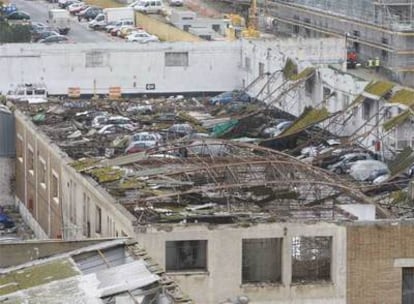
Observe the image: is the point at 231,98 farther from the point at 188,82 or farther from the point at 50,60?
the point at 50,60

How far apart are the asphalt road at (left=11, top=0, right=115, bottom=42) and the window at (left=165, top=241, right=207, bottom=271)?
27.5 metres

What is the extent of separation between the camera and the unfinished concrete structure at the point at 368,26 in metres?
39.8

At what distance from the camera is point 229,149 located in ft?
80.6

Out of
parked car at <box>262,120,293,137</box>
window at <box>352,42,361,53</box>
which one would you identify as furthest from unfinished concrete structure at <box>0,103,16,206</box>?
window at <box>352,42,361,53</box>

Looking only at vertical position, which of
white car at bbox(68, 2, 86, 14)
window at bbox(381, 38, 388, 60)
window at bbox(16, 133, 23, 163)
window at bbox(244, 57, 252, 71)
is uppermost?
window at bbox(16, 133, 23, 163)

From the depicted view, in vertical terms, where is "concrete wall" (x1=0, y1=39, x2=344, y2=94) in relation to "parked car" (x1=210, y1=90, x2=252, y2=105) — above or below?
above

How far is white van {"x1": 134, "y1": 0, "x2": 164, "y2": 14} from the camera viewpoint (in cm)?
5484

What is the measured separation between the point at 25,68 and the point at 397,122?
464 inches

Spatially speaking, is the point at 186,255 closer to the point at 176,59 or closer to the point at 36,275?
the point at 36,275

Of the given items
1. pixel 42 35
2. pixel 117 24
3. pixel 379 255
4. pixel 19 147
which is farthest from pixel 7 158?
pixel 117 24

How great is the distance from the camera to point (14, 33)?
4672cm

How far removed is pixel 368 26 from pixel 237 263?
80.4ft

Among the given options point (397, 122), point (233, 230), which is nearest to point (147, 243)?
point (233, 230)

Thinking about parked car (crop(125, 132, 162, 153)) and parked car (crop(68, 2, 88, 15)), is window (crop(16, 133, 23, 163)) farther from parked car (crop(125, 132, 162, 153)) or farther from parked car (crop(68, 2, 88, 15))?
parked car (crop(68, 2, 88, 15))
